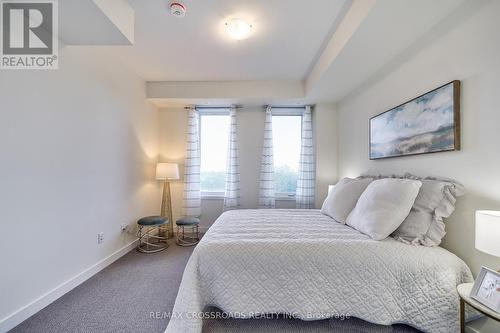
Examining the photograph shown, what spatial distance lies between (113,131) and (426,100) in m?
3.33

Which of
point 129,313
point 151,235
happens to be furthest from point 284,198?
point 129,313

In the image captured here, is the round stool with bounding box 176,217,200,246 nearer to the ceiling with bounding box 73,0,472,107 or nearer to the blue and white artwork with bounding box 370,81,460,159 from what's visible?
the ceiling with bounding box 73,0,472,107

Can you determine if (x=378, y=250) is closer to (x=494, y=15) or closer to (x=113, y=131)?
(x=494, y=15)

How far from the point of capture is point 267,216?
7.68 ft

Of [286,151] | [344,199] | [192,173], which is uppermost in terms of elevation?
[286,151]

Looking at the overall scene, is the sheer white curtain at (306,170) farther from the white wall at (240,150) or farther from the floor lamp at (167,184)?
the floor lamp at (167,184)

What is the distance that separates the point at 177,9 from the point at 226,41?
2.09ft

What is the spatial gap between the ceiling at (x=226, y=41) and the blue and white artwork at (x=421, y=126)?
1087 millimetres

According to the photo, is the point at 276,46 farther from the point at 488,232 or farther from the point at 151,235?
the point at 151,235

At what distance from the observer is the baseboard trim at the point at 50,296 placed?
4.94ft

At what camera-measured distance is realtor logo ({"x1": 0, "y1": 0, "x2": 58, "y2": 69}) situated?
153 centimetres

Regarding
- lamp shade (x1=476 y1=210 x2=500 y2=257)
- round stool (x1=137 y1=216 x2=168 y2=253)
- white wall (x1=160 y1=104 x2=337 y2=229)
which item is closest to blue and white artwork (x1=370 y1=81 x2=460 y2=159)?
lamp shade (x1=476 y1=210 x2=500 y2=257)

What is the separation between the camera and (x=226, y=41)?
2.30 meters

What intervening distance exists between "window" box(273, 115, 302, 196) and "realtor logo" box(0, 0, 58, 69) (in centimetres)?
311
